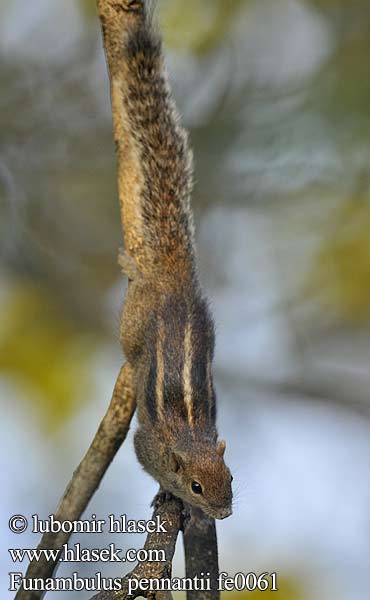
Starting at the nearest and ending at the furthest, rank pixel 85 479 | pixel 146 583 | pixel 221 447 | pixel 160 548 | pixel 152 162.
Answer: pixel 146 583, pixel 160 548, pixel 85 479, pixel 221 447, pixel 152 162

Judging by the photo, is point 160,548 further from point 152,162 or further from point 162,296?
point 152,162

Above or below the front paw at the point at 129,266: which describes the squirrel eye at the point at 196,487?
below

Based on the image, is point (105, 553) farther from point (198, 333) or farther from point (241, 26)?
point (241, 26)

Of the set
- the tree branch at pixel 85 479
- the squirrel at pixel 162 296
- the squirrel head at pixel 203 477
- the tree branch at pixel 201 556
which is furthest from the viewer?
the squirrel at pixel 162 296

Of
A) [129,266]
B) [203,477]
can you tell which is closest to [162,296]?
[129,266]

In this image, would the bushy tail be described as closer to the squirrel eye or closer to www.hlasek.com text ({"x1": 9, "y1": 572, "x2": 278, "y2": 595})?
the squirrel eye

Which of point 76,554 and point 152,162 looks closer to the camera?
point 76,554

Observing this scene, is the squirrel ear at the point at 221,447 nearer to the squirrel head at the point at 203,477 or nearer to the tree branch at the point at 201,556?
the squirrel head at the point at 203,477

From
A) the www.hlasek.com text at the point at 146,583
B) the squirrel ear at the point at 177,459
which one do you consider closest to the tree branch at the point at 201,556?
the www.hlasek.com text at the point at 146,583
